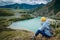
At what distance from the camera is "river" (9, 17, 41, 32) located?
13.7 feet

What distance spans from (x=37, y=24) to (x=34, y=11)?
A: 1.30 feet

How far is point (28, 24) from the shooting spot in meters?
4.23

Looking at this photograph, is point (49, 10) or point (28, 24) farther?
point (49, 10)

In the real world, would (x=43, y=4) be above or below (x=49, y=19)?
above

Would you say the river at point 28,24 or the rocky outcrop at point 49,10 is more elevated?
the rocky outcrop at point 49,10

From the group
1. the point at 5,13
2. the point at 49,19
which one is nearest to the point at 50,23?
the point at 49,19

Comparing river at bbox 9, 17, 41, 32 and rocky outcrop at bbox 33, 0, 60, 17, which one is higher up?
rocky outcrop at bbox 33, 0, 60, 17

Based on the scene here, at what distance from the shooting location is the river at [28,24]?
13.7ft

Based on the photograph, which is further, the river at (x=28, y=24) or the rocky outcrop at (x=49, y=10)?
the rocky outcrop at (x=49, y=10)

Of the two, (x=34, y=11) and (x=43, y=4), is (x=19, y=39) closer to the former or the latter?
(x=34, y=11)

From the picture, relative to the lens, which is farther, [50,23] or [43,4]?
[43,4]

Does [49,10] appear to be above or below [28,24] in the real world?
above

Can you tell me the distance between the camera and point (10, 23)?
431 centimetres

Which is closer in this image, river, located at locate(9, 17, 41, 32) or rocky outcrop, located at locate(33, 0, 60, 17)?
river, located at locate(9, 17, 41, 32)
